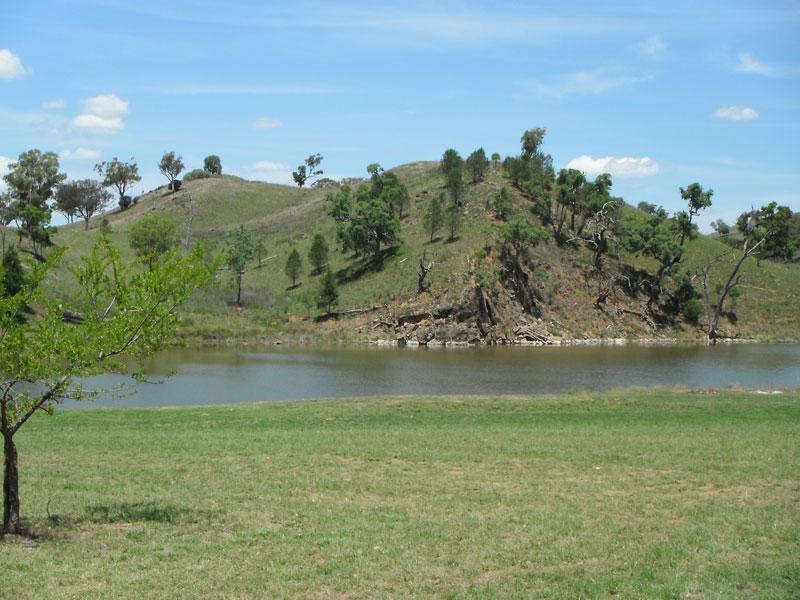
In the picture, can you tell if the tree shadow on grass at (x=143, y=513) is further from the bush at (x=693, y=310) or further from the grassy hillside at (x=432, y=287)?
the bush at (x=693, y=310)

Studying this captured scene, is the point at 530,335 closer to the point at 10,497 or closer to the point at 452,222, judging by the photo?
the point at 452,222

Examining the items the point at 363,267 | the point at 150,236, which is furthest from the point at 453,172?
the point at 150,236

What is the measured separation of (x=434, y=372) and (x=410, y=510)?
36.7 m

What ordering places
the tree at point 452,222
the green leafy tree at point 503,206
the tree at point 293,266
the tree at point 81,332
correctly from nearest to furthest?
the tree at point 81,332 → the tree at point 293,266 → the tree at point 452,222 → the green leafy tree at point 503,206

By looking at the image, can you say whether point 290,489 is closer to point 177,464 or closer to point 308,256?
point 177,464

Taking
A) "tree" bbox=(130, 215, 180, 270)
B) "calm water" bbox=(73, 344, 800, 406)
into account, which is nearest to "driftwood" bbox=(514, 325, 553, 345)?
"calm water" bbox=(73, 344, 800, 406)

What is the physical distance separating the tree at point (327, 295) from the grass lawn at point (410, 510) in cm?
5846

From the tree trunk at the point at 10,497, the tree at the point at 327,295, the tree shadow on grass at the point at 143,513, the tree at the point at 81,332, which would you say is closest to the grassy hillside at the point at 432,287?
the tree at the point at 327,295

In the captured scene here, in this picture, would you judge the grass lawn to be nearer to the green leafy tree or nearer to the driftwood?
the driftwood

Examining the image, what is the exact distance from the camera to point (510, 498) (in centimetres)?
1568

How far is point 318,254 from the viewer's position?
3858 inches

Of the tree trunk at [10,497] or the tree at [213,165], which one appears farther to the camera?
the tree at [213,165]

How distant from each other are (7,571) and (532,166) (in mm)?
109482

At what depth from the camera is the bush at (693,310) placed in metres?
94.6
